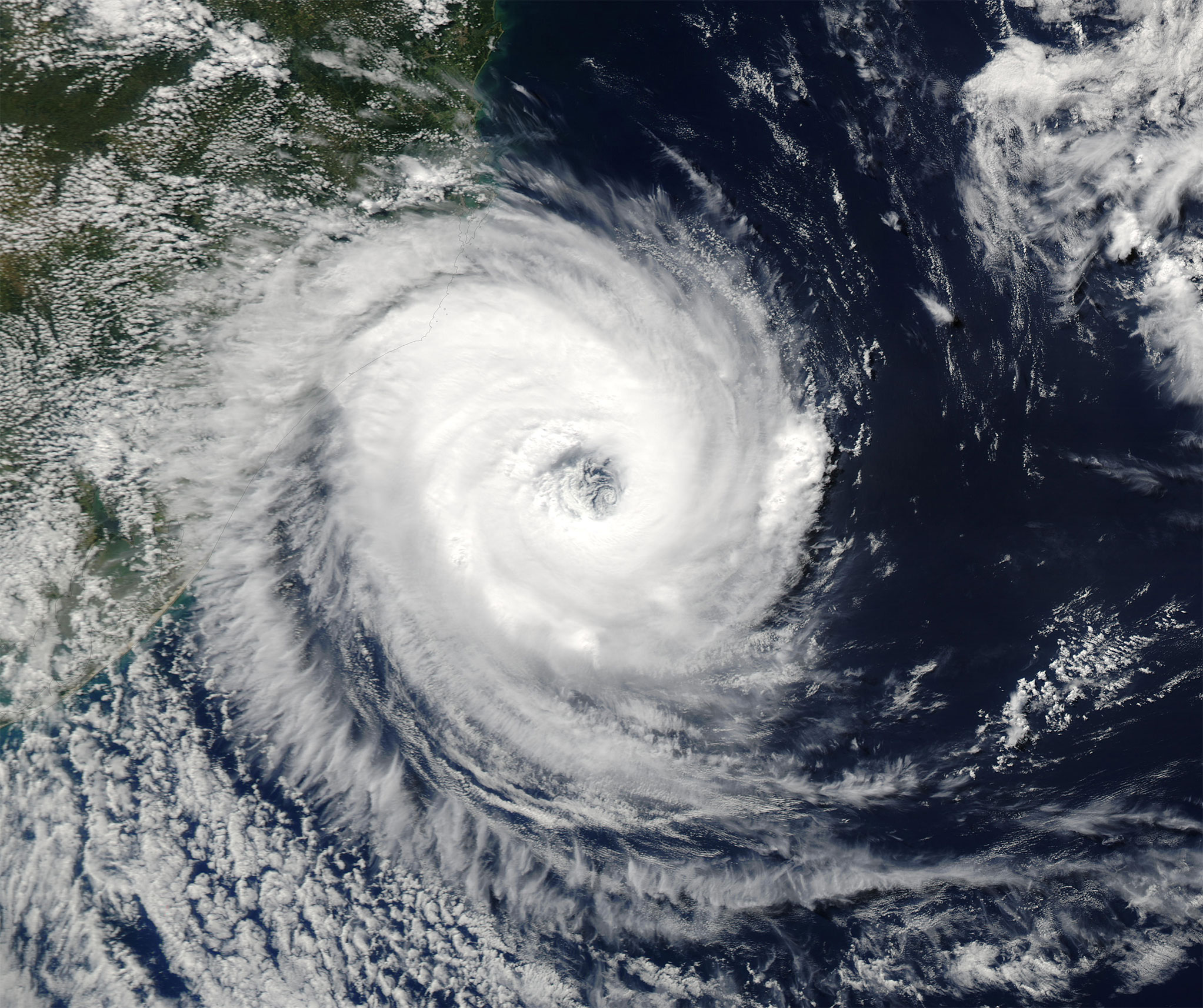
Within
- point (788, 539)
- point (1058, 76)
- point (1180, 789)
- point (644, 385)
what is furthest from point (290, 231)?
point (1180, 789)

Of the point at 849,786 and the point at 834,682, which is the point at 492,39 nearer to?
the point at 834,682

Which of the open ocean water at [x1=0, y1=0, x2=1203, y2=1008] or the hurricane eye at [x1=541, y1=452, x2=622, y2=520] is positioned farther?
the hurricane eye at [x1=541, y1=452, x2=622, y2=520]

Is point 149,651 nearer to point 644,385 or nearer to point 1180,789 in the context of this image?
point 644,385

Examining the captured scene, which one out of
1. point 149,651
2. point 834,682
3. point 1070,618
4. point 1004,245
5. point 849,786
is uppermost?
point 1004,245

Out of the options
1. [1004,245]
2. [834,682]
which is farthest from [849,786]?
[1004,245]

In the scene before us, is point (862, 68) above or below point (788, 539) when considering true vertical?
above

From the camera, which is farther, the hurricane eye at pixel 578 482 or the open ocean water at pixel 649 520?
the hurricane eye at pixel 578 482

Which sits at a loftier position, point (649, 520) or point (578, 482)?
point (649, 520)
